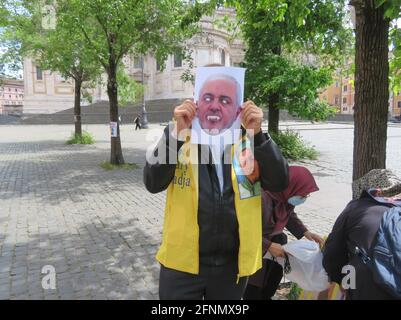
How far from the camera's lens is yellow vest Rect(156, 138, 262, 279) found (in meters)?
2.23

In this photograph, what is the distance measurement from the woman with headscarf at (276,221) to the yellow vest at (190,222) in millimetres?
570

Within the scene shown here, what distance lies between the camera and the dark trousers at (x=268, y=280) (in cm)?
306

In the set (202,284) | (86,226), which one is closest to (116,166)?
(86,226)

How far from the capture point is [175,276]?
228cm

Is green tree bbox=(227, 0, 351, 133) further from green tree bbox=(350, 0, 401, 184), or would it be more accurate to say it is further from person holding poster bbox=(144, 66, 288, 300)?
person holding poster bbox=(144, 66, 288, 300)

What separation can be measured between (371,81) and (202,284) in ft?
8.57

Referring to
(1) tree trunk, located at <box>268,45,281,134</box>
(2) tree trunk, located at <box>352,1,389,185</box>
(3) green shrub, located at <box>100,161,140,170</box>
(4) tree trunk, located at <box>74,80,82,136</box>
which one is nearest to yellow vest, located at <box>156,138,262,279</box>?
(2) tree trunk, located at <box>352,1,389,185</box>

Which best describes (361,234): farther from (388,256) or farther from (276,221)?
(276,221)

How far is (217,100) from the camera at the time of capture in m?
2.23

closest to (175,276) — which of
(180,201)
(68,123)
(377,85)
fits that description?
(180,201)

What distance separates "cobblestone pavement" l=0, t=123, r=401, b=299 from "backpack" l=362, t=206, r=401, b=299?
58.6 inches

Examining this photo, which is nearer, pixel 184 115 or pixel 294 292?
pixel 184 115
